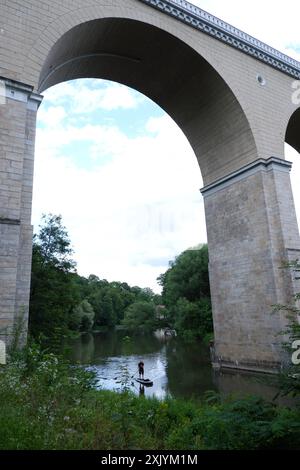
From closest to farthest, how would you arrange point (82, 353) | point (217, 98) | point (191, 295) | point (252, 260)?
point (252, 260) < point (217, 98) < point (82, 353) < point (191, 295)

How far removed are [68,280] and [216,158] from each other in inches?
399

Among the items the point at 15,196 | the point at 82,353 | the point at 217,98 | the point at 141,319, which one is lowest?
the point at 82,353

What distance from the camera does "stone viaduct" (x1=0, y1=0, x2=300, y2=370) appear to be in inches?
378

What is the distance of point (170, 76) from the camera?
14.0 m

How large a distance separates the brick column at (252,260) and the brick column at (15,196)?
26.4 feet

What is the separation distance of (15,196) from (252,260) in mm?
8555

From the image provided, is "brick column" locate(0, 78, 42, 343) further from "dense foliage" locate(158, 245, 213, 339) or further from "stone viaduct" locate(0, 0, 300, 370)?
"dense foliage" locate(158, 245, 213, 339)

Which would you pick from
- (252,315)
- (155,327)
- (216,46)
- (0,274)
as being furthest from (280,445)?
(155,327)

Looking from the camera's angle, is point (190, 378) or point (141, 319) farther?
point (141, 319)

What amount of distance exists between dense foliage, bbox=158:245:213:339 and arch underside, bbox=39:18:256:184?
14.5 metres
